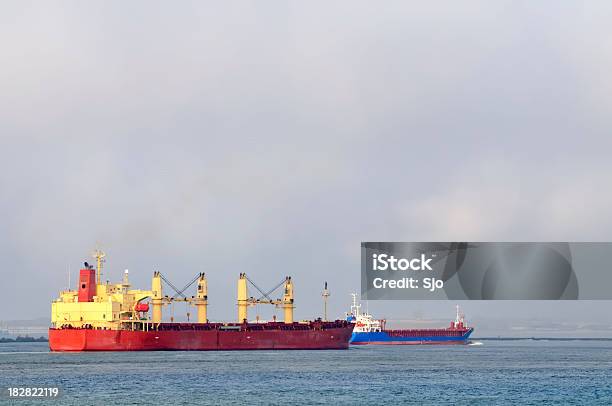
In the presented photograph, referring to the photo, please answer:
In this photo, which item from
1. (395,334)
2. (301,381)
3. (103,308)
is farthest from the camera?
(395,334)

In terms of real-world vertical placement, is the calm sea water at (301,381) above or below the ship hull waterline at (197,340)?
below

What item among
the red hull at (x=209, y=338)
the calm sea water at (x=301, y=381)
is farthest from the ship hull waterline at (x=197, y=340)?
the calm sea water at (x=301, y=381)

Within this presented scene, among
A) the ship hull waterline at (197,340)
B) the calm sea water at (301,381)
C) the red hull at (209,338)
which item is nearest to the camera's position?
the calm sea water at (301,381)

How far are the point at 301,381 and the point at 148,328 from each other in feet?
167

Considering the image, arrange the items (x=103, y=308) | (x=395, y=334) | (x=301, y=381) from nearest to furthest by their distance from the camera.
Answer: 1. (x=301, y=381)
2. (x=103, y=308)
3. (x=395, y=334)

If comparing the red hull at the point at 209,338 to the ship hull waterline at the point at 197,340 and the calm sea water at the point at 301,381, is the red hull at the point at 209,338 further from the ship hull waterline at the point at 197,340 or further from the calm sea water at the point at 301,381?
the calm sea water at the point at 301,381

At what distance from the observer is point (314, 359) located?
112250 millimetres

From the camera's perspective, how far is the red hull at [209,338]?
406 feet

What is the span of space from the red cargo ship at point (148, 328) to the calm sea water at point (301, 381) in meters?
11.2

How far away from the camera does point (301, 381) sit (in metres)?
79.6

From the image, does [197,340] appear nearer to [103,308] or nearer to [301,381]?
[103,308]

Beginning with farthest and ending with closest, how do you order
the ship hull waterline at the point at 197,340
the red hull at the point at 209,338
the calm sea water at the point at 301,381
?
1. the red hull at the point at 209,338
2. the ship hull waterline at the point at 197,340
3. the calm sea water at the point at 301,381

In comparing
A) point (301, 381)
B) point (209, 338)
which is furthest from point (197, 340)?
point (301, 381)

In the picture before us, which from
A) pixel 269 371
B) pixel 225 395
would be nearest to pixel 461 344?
pixel 269 371
